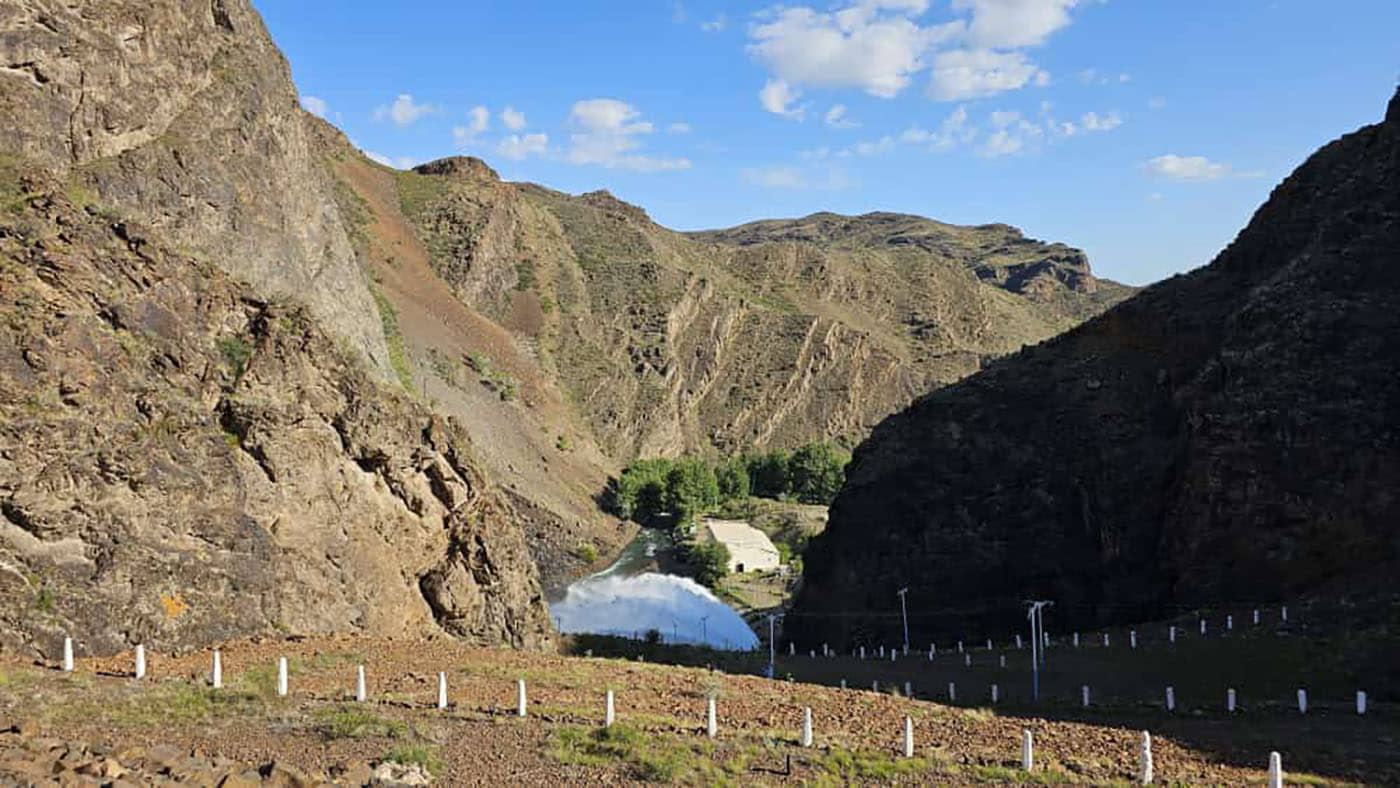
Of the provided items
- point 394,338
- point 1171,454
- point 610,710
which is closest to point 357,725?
point 610,710

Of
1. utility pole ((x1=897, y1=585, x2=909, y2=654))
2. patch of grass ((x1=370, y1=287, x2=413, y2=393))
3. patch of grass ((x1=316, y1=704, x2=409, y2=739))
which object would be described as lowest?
utility pole ((x1=897, y1=585, x2=909, y2=654))

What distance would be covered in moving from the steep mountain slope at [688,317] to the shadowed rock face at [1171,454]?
62817mm

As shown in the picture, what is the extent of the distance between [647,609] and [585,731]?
178 feet

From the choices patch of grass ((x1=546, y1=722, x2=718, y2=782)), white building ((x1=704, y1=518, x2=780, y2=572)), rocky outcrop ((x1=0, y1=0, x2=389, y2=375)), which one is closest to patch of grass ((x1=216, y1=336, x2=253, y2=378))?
rocky outcrop ((x1=0, y1=0, x2=389, y2=375))

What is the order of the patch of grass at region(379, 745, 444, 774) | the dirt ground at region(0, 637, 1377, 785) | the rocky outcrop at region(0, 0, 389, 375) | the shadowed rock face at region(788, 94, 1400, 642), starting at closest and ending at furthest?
the patch of grass at region(379, 745, 444, 774) < the dirt ground at region(0, 637, 1377, 785) < the rocky outcrop at region(0, 0, 389, 375) < the shadowed rock face at region(788, 94, 1400, 642)

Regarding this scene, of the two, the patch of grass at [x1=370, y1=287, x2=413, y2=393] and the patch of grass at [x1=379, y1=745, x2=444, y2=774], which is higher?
the patch of grass at [x1=370, y1=287, x2=413, y2=393]

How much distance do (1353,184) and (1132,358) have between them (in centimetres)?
1247

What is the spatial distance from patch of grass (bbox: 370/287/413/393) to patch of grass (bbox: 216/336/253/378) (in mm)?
42154

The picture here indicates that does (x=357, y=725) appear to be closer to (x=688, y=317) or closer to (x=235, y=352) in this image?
(x=235, y=352)

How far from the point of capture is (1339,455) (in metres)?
38.4

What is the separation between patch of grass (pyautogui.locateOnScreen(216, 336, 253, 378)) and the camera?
27.5 m

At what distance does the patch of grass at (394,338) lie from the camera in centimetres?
7325

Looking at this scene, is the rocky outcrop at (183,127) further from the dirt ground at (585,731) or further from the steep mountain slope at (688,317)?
the steep mountain slope at (688,317)

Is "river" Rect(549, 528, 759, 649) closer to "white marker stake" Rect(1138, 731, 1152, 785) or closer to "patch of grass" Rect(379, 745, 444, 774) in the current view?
"patch of grass" Rect(379, 745, 444, 774)
